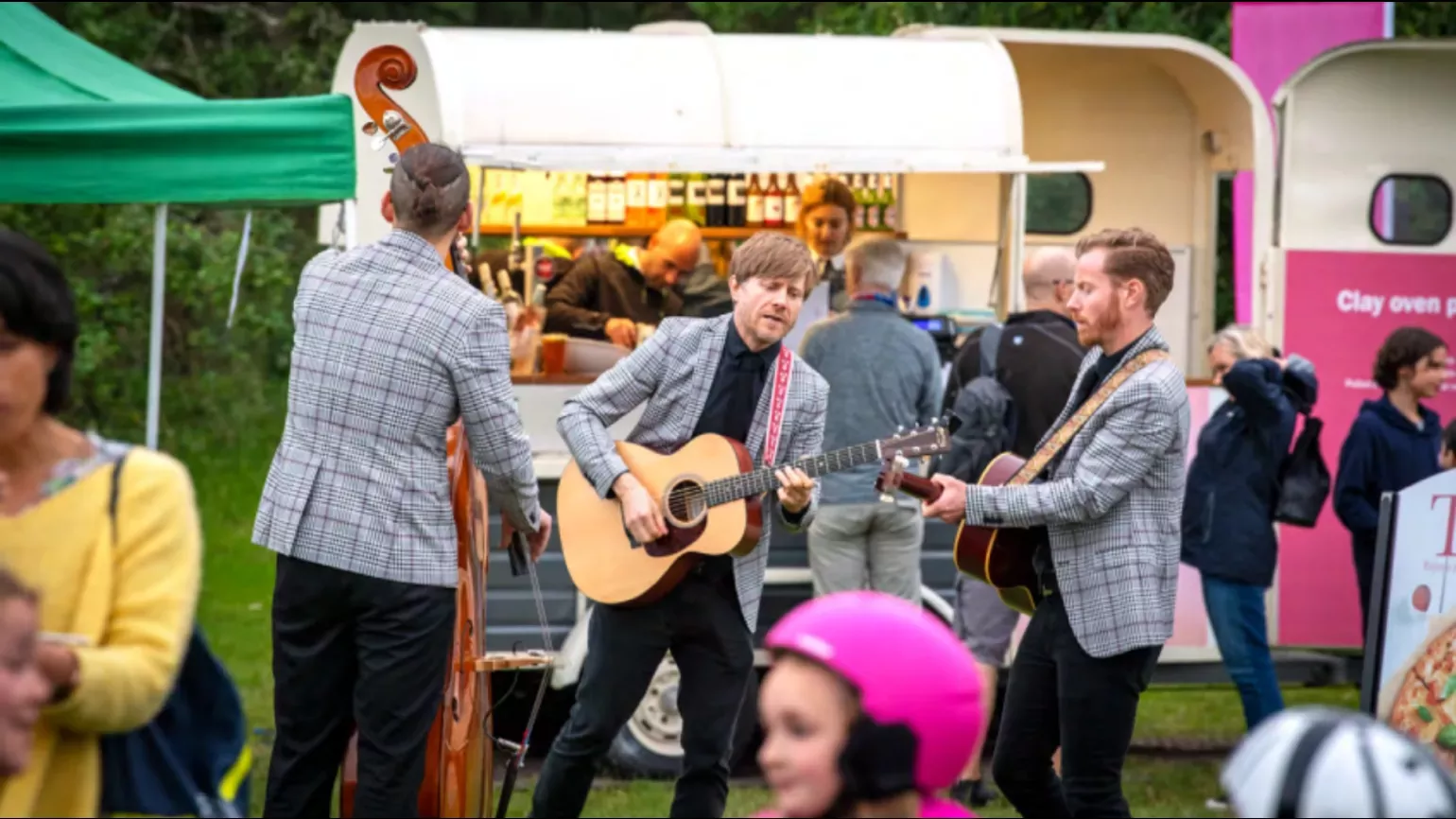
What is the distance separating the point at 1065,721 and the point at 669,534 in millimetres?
1177

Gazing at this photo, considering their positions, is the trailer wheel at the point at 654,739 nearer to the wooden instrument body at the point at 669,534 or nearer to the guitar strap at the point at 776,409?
the wooden instrument body at the point at 669,534

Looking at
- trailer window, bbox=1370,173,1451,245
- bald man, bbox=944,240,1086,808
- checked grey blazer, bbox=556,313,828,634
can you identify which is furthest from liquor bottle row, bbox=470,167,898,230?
checked grey blazer, bbox=556,313,828,634

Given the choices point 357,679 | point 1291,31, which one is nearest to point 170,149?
point 357,679

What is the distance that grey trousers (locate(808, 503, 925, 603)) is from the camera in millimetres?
8172

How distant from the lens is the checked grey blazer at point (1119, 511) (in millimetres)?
5258

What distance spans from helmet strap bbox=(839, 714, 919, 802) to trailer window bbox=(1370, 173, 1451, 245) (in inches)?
298

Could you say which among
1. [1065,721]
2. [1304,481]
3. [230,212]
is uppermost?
[230,212]

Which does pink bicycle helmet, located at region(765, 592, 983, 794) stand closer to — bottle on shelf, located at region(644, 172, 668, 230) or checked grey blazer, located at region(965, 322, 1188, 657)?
checked grey blazer, located at region(965, 322, 1188, 657)

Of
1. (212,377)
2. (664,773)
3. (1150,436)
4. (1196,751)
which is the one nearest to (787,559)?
(664,773)

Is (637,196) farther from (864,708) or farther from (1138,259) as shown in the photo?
(864,708)

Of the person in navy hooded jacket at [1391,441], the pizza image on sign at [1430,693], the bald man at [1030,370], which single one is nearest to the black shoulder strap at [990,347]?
the bald man at [1030,370]

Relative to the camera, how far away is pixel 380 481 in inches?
196

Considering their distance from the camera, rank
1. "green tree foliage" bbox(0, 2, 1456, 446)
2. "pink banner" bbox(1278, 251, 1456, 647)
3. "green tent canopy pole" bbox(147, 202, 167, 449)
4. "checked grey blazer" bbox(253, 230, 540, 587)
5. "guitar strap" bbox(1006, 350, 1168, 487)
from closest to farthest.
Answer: "checked grey blazer" bbox(253, 230, 540, 587) < "guitar strap" bbox(1006, 350, 1168, 487) < "green tent canopy pole" bbox(147, 202, 167, 449) < "pink banner" bbox(1278, 251, 1456, 647) < "green tree foliage" bbox(0, 2, 1456, 446)

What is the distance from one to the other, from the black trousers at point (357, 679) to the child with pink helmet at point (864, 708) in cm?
236
